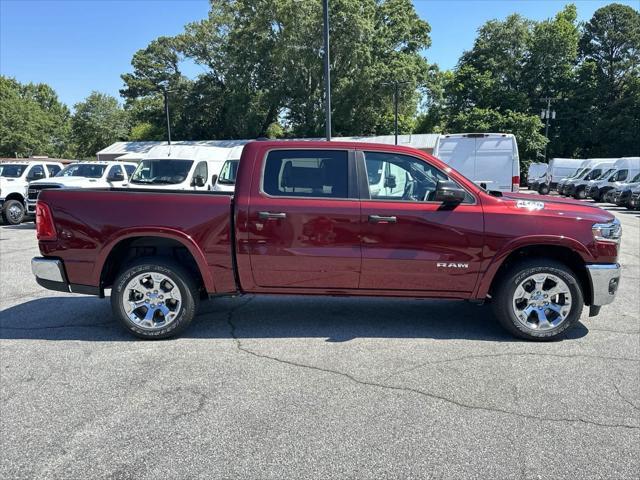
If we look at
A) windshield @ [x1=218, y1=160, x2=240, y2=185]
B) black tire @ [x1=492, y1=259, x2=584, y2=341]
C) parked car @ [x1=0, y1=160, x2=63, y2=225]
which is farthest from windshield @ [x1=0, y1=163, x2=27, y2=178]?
→ black tire @ [x1=492, y1=259, x2=584, y2=341]

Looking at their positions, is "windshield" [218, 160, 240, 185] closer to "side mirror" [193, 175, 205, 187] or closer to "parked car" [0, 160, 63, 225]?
"side mirror" [193, 175, 205, 187]

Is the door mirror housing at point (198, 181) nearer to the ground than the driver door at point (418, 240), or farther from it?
farther from it

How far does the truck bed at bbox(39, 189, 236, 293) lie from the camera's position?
4.67 meters

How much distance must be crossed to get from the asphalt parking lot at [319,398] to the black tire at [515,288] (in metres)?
0.14

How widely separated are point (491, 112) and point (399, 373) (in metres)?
44.2

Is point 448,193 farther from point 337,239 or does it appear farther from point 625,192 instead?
point 625,192

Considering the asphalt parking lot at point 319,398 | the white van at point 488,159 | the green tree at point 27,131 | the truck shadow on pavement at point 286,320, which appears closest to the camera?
the asphalt parking lot at point 319,398

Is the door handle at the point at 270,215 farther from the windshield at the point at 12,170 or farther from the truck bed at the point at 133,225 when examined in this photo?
the windshield at the point at 12,170

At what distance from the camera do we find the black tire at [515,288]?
4707 mm

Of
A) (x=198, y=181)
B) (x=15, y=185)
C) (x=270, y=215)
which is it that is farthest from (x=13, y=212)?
(x=270, y=215)

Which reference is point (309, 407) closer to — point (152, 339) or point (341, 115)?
point (152, 339)

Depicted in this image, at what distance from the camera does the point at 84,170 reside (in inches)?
635

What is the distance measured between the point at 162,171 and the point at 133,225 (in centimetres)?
843

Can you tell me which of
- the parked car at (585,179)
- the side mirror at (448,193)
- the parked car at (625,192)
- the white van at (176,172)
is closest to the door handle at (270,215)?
the side mirror at (448,193)
